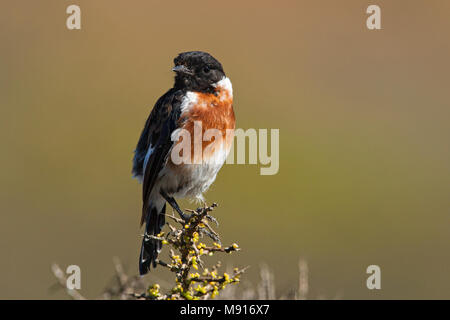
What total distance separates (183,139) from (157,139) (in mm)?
241

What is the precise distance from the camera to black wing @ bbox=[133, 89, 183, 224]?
5824 mm

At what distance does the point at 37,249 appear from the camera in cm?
1223

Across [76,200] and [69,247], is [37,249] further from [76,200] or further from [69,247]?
[76,200]

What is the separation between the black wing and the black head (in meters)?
0.14

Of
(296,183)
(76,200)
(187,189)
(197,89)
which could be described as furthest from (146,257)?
(296,183)

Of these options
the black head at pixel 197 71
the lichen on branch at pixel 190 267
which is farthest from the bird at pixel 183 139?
the lichen on branch at pixel 190 267

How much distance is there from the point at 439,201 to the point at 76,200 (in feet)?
26.2

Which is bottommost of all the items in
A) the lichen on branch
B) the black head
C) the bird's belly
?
the lichen on branch

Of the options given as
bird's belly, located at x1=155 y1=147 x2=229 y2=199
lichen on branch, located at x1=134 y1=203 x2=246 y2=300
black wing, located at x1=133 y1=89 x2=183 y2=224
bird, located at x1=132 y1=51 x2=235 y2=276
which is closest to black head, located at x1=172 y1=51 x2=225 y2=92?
bird, located at x1=132 y1=51 x2=235 y2=276

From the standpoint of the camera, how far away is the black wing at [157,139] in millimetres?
5824

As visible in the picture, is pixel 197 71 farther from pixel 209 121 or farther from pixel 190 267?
pixel 190 267

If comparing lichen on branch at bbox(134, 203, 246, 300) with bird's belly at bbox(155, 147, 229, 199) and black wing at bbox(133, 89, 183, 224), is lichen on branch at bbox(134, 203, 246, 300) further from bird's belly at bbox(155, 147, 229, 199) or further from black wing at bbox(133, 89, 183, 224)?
bird's belly at bbox(155, 147, 229, 199)

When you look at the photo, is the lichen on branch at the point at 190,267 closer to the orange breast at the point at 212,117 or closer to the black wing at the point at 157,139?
the black wing at the point at 157,139

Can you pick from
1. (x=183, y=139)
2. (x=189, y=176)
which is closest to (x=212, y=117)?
(x=183, y=139)
